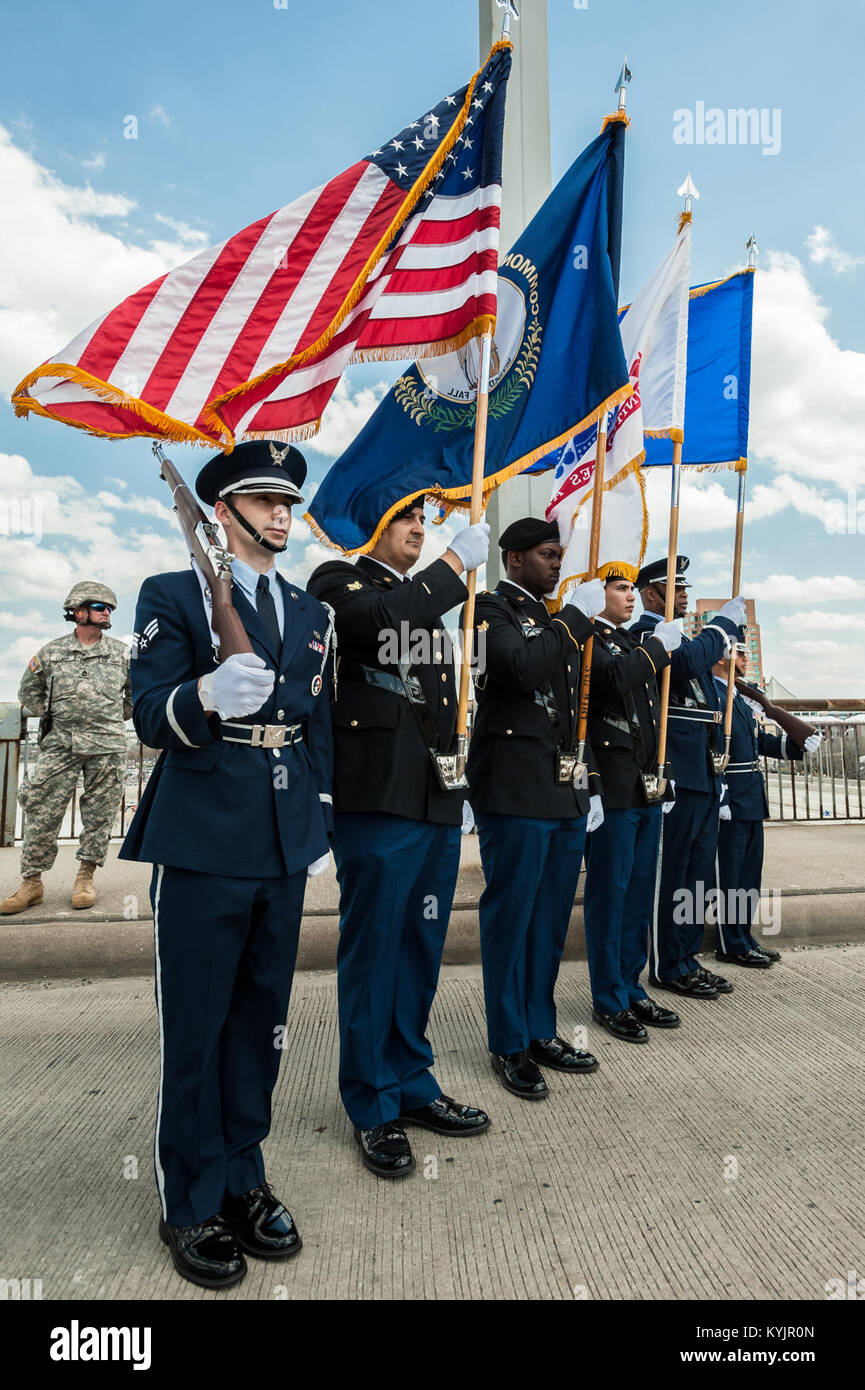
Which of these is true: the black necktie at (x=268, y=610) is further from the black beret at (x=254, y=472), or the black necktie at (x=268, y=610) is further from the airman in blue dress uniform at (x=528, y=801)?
the airman in blue dress uniform at (x=528, y=801)

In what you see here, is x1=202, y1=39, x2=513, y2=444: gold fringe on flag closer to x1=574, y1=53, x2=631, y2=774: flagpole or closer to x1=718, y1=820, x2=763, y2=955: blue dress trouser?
x1=574, y1=53, x2=631, y2=774: flagpole

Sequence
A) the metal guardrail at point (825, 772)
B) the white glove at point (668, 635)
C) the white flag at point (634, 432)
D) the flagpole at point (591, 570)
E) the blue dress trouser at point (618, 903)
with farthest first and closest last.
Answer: the metal guardrail at point (825, 772) < the white flag at point (634, 432) < the white glove at point (668, 635) < the blue dress trouser at point (618, 903) < the flagpole at point (591, 570)

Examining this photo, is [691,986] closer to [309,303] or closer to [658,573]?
[658,573]

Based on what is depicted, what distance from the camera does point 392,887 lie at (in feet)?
9.01

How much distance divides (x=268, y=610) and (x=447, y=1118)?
1.80m

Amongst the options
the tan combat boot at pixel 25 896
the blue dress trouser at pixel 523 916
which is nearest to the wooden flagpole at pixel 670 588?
the blue dress trouser at pixel 523 916

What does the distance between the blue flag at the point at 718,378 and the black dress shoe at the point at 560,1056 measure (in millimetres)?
3432

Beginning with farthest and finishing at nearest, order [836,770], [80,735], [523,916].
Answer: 1. [836,770]
2. [80,735]
3. [523,916]

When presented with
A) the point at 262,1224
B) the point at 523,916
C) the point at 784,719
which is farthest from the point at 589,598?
the point at 784,719

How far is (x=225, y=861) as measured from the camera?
2141 millimetres

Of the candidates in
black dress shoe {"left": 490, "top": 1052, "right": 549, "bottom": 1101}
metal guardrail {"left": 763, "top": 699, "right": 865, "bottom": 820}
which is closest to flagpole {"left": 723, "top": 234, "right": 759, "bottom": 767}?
black dress shoe {"left": 490, "top": 1052, "right": 549, "bottom": 1101}

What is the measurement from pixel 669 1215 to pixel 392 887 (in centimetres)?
119

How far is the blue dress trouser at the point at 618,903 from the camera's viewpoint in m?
3.83
